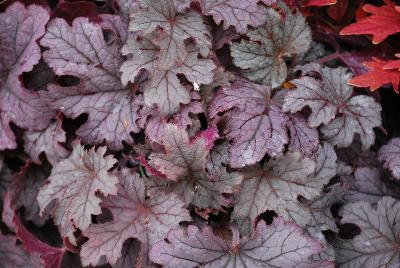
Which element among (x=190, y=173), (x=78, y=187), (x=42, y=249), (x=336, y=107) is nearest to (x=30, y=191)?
(x=42, y=249)

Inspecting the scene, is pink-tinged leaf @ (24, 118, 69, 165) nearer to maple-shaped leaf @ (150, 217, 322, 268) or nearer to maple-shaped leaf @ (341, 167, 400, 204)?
maple-shaped leaf @ (150, 217, 322, 268)

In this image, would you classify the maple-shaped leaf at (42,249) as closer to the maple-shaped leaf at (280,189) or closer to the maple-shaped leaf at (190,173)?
the maple-shaped leaf at (190,173)

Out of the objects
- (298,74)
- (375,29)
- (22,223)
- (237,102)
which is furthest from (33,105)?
(375,29)

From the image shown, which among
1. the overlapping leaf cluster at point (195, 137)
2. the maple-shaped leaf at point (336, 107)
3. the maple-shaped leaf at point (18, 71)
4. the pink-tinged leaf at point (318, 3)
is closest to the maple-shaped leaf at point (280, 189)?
the overlapping leaf cluster at point (195, 137)

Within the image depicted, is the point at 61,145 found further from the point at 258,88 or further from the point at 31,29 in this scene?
the point at 258,88

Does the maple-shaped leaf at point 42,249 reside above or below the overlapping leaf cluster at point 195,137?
below

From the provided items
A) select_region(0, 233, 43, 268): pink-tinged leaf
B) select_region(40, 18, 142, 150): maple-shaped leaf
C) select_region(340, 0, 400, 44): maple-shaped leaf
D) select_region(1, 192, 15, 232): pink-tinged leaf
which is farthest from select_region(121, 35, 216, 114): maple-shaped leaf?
select_region(0, 233, 43, 268): pink-tinged leaf
